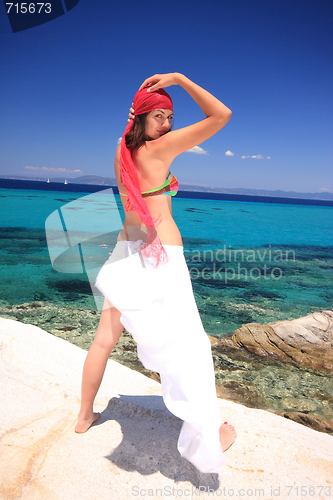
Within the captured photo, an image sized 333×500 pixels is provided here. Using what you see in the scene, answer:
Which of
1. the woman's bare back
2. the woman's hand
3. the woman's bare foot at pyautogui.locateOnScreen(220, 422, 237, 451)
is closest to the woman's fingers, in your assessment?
the woman's hand

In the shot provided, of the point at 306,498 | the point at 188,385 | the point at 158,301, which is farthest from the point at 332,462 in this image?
the point at 158,301

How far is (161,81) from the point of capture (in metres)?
1.68

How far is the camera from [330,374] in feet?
12.7

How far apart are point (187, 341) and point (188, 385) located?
214 millimetres

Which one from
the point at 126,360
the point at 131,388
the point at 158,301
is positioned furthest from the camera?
the point at 126,360

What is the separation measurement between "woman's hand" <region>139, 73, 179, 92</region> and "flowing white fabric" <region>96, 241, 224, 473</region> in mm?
888

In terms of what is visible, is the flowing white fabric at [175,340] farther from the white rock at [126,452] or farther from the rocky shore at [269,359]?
the rocky shore at [269,359]

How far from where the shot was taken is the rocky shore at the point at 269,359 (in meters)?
3.27

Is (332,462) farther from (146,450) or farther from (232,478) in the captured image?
(146,450)

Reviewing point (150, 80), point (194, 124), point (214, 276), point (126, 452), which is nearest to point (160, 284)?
point (194, 124)

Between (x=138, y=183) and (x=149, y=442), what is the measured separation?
160cm

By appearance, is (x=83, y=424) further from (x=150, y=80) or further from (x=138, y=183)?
(x=150, y=80)

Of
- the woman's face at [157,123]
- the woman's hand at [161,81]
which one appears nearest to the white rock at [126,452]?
the woman's face at [157,123]

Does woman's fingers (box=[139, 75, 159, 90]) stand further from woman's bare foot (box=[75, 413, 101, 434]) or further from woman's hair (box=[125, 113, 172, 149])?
woman's bare foot (box=[75, 413, 101, 434])
